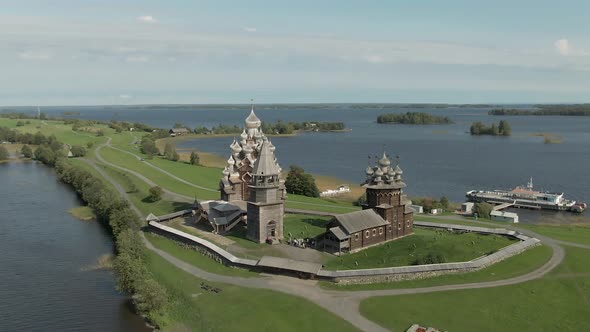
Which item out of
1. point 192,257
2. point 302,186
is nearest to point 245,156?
point 192,257

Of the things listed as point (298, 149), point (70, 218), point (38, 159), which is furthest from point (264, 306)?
point (298, 149)

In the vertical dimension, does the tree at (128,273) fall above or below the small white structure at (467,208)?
above

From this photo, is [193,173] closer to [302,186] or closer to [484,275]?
[302,186]

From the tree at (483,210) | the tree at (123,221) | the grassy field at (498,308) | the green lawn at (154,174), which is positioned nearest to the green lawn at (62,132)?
the green lawn at (154,174)

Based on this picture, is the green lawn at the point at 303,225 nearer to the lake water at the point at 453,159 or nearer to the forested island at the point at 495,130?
the lake water at the point at 453,159

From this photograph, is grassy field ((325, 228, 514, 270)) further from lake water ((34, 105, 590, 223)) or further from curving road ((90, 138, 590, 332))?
lake water ((34, 105, 590, 223))

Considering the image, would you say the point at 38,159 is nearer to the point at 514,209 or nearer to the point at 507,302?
the point at 514,209
